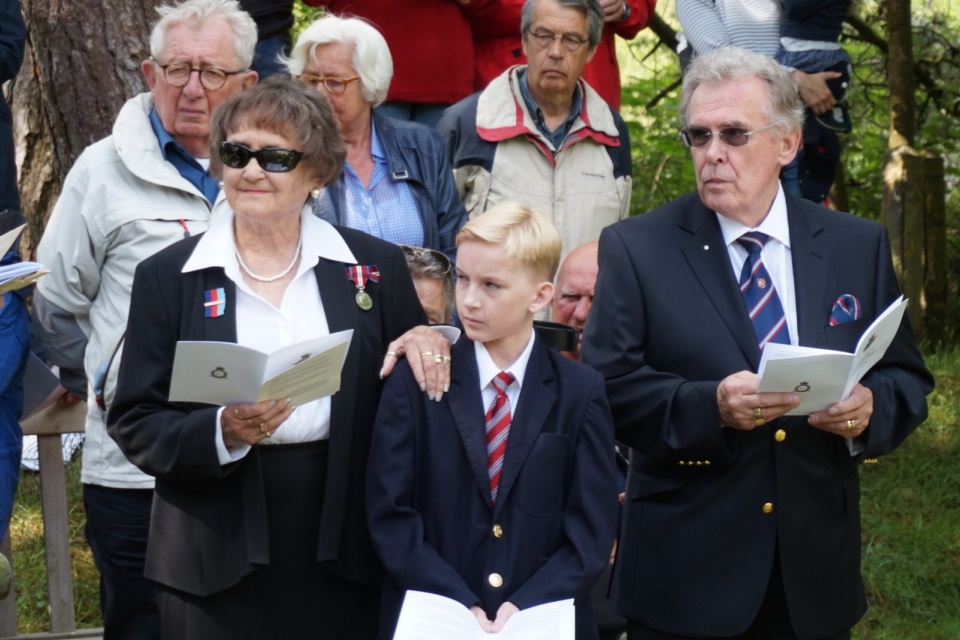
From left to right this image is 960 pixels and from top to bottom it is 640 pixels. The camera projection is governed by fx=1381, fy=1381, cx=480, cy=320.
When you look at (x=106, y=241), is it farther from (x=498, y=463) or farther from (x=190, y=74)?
(x=498, y=463)

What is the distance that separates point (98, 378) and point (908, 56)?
20.7 feet

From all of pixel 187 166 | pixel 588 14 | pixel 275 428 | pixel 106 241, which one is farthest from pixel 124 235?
pixel 588 14

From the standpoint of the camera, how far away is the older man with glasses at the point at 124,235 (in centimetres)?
431

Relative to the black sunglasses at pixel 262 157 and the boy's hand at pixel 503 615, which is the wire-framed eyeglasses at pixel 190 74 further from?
the boy's hand at pixel 503 615

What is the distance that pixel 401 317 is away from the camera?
370 centimetres

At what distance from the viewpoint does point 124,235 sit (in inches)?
171

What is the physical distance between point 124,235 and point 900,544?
3.95m

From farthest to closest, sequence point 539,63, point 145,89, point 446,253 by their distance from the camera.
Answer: point 145,89 < point 539,63 < point 446,253

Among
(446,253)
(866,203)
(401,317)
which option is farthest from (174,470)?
(866,203)

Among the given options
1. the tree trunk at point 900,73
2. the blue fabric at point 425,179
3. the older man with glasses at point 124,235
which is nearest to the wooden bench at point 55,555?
the older man with glasses at point 124,235

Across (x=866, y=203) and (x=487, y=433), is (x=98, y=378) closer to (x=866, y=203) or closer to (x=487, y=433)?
(x=487, y=433)

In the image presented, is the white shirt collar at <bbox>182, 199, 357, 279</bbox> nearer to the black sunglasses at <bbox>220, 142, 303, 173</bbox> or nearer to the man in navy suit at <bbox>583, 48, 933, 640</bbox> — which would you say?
the black sunglasses at <bbox>220, 142, 303, 173</bbox>

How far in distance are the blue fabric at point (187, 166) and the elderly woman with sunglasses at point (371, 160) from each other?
1.39 feet

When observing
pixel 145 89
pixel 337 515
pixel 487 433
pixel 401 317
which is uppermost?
pixel 145 89
